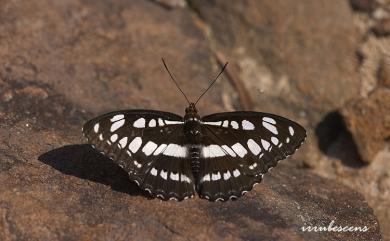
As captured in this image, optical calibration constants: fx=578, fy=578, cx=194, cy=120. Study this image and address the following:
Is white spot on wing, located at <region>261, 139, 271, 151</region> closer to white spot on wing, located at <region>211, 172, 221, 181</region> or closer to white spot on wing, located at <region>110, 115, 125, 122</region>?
white spot on wing, located at <region>211, 172, 221, 181</region>

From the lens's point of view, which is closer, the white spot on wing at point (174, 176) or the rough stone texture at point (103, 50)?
the white spot on wing at point (174, 176)

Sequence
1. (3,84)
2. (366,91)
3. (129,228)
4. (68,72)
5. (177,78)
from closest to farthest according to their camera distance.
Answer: (129,228)
(3,84)
(68,72)
(177,78)
(366,91)

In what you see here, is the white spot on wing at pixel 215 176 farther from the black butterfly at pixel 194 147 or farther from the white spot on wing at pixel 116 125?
the white spot on wing at pixel 116 125

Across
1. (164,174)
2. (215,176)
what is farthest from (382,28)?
(164,174)

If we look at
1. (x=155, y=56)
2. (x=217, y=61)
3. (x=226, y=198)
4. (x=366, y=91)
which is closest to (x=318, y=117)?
(x=366, y=91)

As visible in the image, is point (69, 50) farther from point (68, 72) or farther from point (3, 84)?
point (3, 84)

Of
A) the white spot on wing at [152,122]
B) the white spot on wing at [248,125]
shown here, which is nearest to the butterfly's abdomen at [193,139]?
the white spot on wing at [152,122]
